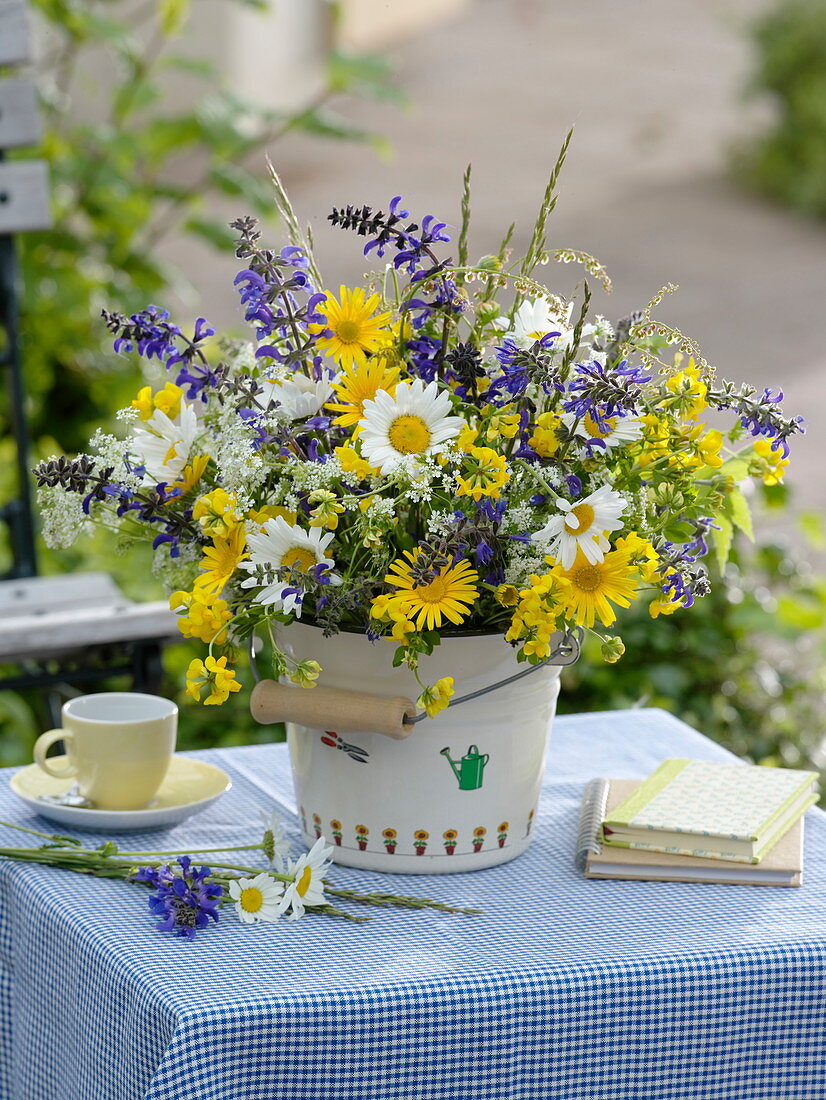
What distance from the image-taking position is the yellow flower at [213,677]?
116cm

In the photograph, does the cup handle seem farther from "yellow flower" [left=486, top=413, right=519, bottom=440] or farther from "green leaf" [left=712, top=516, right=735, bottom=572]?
"green leaf" [left=712, top=516, right=735, bottom=572]

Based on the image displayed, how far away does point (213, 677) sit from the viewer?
117 cm

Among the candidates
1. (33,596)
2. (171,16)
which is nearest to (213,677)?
(33,596)

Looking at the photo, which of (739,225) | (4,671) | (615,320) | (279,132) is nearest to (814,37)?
(739,225)

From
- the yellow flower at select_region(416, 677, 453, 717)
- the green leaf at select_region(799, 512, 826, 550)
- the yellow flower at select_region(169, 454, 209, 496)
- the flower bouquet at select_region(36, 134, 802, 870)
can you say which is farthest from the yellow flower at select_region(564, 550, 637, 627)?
the green leaf at select_region(799, 512, 826, 550)

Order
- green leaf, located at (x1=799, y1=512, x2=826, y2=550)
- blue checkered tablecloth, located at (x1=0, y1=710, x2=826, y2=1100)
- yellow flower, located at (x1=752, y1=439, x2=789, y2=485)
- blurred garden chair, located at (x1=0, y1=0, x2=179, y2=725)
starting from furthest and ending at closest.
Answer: green leaf, located at (x1=799, y1=512, x2=826, y2=550) < blurred garden chair, located at (x1=0, y1=0, x2=179, y2=725) < yellow flower, located at (x1=752, y1=439, x2=789, y2=485) < blue checkered tablecloth, located at (x1=0, y1=710, x2=826, y2=1100)

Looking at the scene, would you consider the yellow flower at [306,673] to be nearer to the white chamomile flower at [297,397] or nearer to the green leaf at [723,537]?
the white chamomile flower at [297,397]

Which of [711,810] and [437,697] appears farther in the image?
[711,810]

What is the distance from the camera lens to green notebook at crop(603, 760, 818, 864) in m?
1.32

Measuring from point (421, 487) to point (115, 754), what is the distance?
1.45ft

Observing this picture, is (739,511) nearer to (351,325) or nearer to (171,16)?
(351,325)

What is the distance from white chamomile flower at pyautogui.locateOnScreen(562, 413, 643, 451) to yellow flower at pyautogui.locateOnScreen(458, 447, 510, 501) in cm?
7

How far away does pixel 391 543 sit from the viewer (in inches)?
47.6

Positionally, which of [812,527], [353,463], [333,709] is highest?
[353,463]
